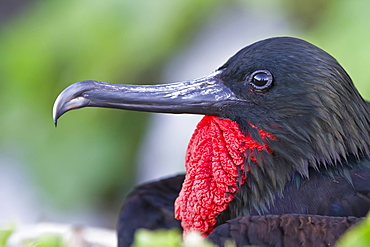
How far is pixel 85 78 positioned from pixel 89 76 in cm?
2

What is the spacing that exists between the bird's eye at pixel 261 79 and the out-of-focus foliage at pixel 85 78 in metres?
1.62

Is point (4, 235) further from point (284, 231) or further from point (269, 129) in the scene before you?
point (269, 129)

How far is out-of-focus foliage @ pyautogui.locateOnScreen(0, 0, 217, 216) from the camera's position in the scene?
2.98m

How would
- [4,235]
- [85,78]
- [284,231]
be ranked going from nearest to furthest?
[4,235], [284,231], [85,78]

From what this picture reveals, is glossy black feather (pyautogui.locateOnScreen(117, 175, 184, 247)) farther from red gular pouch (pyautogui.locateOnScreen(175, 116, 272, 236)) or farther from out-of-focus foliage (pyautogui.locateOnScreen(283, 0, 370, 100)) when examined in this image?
out-of-focus foliage (pyautogui.locateOnScreen(283, 0, 370, 100))

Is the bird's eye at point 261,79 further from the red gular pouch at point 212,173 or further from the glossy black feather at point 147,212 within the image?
the glossy black feather at point 147,212

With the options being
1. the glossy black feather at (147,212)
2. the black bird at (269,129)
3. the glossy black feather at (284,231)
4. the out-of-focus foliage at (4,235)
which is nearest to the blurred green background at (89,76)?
the glossy black feather at (147,212)

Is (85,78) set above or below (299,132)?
above

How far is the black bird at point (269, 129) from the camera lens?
1333 millimetres

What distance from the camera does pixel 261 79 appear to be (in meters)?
1.36

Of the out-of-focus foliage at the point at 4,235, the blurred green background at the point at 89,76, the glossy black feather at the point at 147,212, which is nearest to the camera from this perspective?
the out-of-focus foliage at the point at 4,235

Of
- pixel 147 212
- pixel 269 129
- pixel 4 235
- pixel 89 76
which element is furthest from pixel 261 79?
pixel 89 76

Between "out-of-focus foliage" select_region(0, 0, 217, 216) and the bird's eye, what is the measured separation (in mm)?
1625

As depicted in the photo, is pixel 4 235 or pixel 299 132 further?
pixel 299 132
